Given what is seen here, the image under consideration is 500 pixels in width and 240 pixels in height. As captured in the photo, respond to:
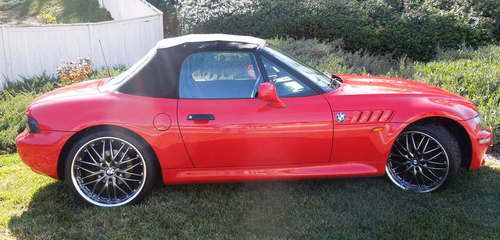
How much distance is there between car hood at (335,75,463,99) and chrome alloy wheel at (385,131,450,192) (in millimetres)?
398

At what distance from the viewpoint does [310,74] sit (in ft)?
15.2

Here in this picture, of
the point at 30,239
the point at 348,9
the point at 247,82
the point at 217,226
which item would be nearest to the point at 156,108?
the point at 247,82

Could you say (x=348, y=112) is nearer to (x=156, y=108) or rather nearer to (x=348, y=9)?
(x=156, y=108)

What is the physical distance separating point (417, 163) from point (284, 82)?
1.36 metres

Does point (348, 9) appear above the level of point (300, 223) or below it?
above

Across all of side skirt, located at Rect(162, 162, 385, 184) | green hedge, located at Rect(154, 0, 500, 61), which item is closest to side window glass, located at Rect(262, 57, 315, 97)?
side skirt, located at Rect(162, 162, 385, 184)

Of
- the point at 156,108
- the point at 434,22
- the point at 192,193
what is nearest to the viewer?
the point at 156,108

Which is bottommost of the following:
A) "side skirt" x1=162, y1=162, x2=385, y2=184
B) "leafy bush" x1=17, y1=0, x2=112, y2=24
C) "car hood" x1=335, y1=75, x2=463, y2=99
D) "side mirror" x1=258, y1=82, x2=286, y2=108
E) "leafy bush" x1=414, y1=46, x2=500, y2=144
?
"leafy bush" x1=17, y1=0, x2=112, y2=24

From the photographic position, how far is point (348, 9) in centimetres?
1009

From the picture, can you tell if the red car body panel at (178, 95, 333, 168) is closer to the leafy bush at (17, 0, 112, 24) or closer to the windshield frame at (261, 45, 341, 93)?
the windshield frame at (261, 45, 341, 93)

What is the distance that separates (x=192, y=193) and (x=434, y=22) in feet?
21.9

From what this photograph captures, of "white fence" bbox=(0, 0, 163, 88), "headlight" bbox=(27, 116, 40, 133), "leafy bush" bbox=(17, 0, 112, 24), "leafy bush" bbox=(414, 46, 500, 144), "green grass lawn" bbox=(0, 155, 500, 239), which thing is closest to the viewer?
"green grass lawn" bbox=(0, 155, 500, 239)

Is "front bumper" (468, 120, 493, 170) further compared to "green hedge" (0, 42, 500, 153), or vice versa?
"green hedge" (0, 42, 500, 153)

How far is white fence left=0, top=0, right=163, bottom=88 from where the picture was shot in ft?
30.6
